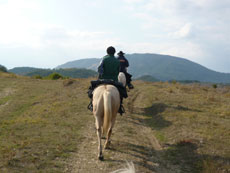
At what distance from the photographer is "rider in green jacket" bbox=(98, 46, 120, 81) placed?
358 inches

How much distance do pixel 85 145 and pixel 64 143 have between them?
0.83 meters

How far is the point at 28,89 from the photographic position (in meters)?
27.8

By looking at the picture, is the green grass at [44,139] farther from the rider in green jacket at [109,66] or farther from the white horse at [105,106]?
the rider in green jacket at [109,66]

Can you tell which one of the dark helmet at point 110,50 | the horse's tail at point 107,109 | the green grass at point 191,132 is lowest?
the green grass at point 191,132

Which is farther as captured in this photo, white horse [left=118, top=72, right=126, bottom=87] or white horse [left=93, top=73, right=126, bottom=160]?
white horse [left=118, top=72, right=126, bottom=87]

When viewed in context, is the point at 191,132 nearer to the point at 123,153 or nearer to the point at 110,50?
the point at 123,153

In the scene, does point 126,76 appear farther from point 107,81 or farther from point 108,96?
point 108,96

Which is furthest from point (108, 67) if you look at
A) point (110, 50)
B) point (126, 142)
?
point (126, 142)

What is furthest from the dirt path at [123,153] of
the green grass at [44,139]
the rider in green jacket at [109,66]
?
the rider in green jacket at [109,66]

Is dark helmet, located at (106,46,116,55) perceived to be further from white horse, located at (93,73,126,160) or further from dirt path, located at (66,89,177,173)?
dirt path, located at (66,89,177,173)

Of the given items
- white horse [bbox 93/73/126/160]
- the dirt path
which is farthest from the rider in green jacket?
the dirt path

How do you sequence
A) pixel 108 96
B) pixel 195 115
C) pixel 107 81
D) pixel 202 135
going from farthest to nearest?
pixel 195 115
pixel 202 135
pixel 107 81
pixel 108 96

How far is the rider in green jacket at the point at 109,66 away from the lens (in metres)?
9.10

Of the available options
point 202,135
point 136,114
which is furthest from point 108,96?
point 136,114
